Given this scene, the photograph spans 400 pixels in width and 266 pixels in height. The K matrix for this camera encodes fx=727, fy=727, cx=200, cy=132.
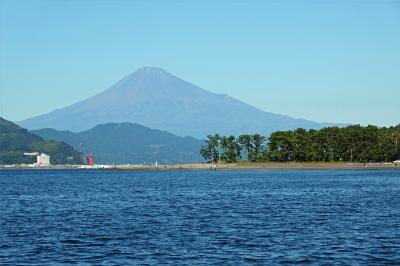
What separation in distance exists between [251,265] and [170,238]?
11165 millimetres

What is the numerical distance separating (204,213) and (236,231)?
1538cm

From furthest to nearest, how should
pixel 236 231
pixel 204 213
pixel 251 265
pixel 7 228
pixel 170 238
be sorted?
1. pixel 204 213
2. pixel 7 228
3. pixel 236 231
4. pixel 170 238
5. pixel 251 265

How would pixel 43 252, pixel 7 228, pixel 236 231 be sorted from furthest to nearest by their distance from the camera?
1. pixel 7 228
2. pixel 236 231
3. pixel 43 252

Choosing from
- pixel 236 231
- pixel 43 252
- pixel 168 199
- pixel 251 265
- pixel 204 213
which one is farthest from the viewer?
pixel 168 199

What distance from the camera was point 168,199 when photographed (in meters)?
89.5

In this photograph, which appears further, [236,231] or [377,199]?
[377,199]

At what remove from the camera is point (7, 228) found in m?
54.6

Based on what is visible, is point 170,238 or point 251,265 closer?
point 251,265

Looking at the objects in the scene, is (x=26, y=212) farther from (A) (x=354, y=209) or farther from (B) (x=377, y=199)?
→ (B) (x=377, y=199)

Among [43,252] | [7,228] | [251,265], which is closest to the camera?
[251,265]

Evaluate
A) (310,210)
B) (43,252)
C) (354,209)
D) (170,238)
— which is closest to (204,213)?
(310,210)

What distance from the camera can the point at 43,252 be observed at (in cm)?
4200

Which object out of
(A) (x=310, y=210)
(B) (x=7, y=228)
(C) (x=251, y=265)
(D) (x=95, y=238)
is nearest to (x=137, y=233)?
(D) (x=95, y=238)

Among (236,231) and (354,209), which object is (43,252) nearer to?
→ (236,231)
